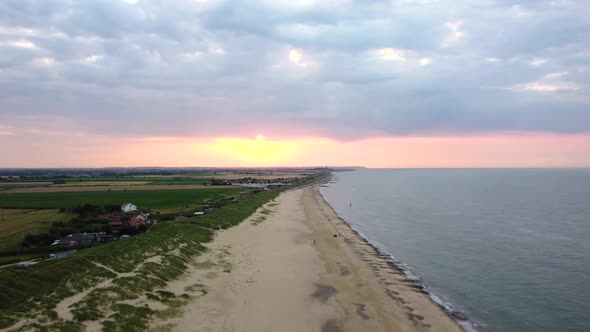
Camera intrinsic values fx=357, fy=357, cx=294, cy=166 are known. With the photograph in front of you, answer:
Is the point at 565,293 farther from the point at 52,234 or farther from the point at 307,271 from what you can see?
the point at 52,234

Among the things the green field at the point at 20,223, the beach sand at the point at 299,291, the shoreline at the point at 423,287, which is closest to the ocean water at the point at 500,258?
the shoreline at the point at 423,287

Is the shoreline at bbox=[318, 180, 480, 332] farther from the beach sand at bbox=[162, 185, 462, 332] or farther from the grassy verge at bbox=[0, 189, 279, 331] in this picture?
the grassy verge at bbox=[0, 189, 279, 331]

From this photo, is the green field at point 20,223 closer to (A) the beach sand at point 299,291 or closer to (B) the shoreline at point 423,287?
(A) the beach sand at point 299,291

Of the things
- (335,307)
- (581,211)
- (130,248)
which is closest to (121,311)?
(130,248)

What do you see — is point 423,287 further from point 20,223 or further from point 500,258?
point 20,223

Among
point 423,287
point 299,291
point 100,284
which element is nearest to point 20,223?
point 100,284

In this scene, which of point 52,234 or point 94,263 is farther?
point 52,234
